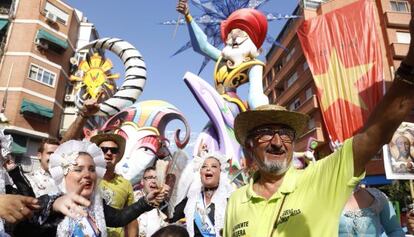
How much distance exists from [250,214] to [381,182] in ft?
65.1

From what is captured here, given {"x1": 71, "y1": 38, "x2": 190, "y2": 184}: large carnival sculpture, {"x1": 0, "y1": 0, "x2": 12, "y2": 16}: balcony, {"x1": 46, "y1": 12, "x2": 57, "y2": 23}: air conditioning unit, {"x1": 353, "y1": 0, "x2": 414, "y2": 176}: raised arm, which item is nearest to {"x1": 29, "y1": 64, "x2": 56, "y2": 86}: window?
{"x1": 46, "y1": 12, "x2": 57, "y2": 23}: air conditioning unit

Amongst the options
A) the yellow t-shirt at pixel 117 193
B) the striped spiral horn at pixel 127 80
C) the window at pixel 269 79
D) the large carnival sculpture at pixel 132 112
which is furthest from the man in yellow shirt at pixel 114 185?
the window at pixel 269 79

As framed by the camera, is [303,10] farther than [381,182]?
Yes

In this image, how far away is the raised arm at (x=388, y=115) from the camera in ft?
3.65

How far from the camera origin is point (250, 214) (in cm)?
163

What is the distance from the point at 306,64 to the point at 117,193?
23769 millimetres

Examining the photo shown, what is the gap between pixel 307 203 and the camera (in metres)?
1.44

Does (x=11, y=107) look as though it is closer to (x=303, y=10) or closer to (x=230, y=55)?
(x=230, y=55)

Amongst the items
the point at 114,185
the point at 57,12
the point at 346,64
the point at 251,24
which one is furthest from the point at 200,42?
the point at 57,12

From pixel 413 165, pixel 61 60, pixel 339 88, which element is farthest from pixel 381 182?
pixel 61 60

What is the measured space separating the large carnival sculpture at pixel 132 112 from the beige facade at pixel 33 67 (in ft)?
40.4

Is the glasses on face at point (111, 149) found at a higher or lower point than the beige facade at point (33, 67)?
lower

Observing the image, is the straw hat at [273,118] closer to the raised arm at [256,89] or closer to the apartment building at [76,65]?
the raised arm at [256,89]

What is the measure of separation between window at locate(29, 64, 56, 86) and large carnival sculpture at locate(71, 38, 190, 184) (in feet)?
42.1
